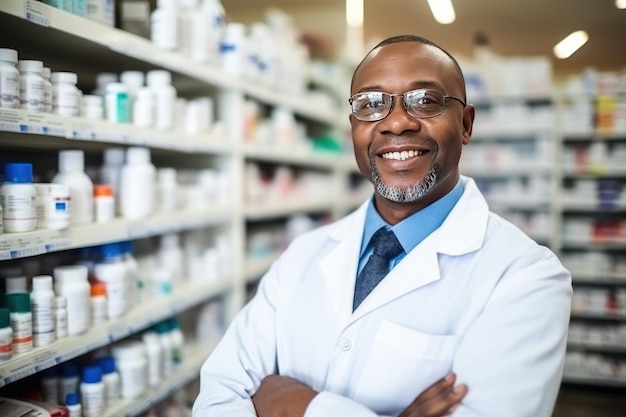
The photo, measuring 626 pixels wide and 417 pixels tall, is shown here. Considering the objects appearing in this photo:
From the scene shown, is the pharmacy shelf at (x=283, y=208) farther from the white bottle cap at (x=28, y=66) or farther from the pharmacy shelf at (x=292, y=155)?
the white bottle cap at (x=28, y=66)

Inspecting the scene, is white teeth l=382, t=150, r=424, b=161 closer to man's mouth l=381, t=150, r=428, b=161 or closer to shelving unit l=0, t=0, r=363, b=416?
man's mouth l=381, t=150, r=428, b=161

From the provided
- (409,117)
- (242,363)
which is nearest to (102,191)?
(242,363)

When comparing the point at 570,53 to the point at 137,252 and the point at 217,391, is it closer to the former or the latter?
the point at 137,252

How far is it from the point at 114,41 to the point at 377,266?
4.08ft

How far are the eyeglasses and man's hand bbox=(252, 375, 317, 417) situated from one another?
2.44ft

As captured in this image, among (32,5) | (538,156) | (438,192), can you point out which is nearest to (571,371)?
(538,156)

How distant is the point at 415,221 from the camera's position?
4.94ft

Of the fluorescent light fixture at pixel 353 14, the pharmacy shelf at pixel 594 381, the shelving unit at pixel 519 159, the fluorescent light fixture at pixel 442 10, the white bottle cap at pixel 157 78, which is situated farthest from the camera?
the shelving unit at pixel 519 159

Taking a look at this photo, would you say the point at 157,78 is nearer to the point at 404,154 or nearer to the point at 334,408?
the point at 404,154

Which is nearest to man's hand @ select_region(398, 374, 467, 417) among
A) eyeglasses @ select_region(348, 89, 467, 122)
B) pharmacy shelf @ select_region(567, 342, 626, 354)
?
eyeglasses @ select_region(348, 89, 467, 122)

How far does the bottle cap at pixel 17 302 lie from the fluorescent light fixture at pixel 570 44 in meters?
3.85

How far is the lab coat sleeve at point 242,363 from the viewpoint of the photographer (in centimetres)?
143

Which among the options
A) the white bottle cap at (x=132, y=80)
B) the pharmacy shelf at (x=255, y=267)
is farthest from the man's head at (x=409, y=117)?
the pharmacy shelf at (x=255, y=267)

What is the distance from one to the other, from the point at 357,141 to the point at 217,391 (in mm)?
806
